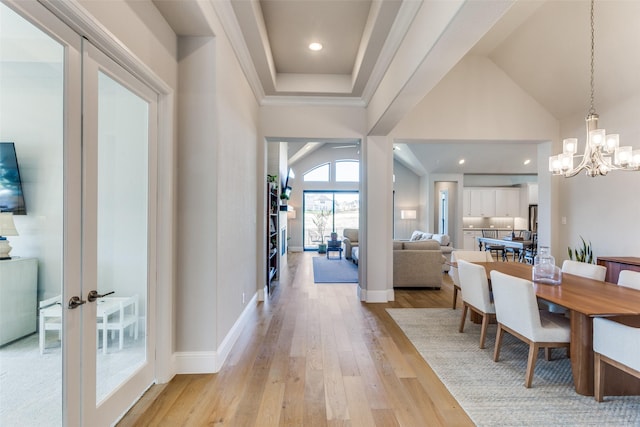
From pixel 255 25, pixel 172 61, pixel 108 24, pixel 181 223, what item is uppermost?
pixel 255 25

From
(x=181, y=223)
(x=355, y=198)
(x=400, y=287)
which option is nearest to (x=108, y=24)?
(x=181, y=223)

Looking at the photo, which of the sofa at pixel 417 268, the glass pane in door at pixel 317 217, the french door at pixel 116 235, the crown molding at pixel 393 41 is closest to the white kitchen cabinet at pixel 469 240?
the glass pane in door at pixel 317 217

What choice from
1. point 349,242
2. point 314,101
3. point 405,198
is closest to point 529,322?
point 314,101

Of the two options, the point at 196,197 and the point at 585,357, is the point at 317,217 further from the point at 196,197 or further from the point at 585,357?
the point at 585,357

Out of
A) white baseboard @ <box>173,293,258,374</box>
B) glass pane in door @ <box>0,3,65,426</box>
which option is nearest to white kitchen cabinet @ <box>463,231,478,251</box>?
white baseboard @ <box>173,293,258,374</box>

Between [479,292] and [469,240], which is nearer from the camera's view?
[479,292]

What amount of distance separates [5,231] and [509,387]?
3.27 metres

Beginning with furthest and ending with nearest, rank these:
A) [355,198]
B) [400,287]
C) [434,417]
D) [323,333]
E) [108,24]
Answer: [355,198] → [400,287] → [323,333] → [434,417] → [108,24]

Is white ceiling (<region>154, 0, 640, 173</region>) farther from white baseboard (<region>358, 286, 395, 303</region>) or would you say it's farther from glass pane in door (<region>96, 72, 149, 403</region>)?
white baseboard (<region>358, 286, 395, 303</region>)

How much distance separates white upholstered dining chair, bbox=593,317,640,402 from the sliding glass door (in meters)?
9.46

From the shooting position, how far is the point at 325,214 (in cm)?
1164

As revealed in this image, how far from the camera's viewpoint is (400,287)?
5.48 m

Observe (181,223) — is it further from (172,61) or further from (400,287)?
(400,287)

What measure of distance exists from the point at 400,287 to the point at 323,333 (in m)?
2.59
